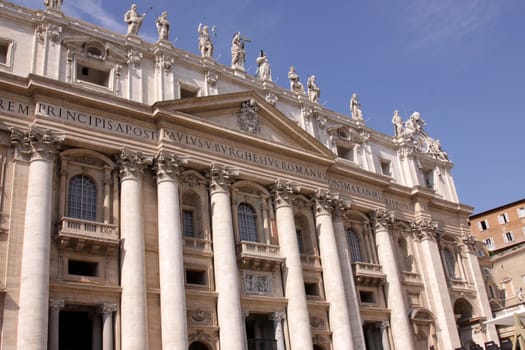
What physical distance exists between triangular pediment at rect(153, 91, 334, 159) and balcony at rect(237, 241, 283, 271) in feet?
18.2

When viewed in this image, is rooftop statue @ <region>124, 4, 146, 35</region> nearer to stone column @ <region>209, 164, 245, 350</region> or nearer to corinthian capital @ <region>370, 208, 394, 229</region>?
stone column @ <region>209, 164, 245, 350</region>

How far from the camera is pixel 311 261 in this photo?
Answer: 31.9m

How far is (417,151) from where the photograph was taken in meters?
43.6

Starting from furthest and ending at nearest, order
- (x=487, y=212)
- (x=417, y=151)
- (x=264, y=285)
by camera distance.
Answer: (x=487, y=212)
(x=417, y=151)
(x=264, y=285)

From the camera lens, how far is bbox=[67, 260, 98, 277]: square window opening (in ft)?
80.3

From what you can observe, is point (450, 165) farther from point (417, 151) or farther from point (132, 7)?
point (132, 7)

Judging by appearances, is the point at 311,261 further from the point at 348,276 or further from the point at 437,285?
the point at 437,285

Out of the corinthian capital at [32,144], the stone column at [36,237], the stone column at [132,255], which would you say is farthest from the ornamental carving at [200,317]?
the corinthian capital at [32,144]

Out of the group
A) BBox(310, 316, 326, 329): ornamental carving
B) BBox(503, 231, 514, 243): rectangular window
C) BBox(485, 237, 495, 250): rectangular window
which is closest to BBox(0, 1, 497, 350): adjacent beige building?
BBox(310, 316, 326, 329): ornamental carving

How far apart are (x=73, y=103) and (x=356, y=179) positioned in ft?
58.2

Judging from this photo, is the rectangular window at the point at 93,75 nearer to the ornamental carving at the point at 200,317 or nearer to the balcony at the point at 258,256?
the balcony at the point at 258,256

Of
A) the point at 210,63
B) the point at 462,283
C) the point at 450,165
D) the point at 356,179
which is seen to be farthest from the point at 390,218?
the point at 210,63

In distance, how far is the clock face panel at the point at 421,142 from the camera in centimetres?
4521

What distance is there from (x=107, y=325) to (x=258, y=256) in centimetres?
806
